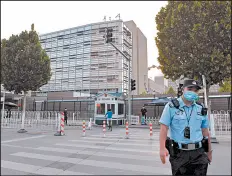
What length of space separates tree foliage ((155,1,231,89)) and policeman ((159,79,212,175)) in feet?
21.8

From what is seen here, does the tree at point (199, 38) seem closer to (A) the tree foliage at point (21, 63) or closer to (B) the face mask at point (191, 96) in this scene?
(B) the face mask at point (191, 96)

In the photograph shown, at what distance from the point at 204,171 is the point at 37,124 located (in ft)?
53.9

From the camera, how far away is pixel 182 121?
2.79 meters

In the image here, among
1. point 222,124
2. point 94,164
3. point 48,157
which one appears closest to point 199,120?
point 94,164

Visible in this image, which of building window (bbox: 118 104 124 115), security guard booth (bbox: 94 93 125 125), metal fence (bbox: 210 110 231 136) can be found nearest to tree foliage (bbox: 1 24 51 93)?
security guard booth (bbox: 94 93 125 125)

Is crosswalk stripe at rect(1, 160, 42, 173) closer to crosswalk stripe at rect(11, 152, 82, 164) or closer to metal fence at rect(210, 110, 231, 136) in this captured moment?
crosswalk stripe at rect(11, 152, 82, 164)

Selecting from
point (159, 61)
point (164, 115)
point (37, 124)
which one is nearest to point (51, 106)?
point (37, 124)

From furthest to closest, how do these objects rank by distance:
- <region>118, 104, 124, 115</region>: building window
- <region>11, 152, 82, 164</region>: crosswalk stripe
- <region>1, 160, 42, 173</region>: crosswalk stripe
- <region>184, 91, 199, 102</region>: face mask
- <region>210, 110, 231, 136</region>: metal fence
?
<region>118, 104, 124, 115</region>: building window → <region>210, 110, 231, 136</region>: metal fence → <region>11, 152, 82, 164</region>: crosswalk stripe → <region>1, 160, 42, 173</region>: crosswalk stripe → <region>184, 91, 199, 102</region>: face mask

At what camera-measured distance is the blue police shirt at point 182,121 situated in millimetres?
2756

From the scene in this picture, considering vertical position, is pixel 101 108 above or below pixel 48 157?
above

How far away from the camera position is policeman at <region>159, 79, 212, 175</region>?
2.64m

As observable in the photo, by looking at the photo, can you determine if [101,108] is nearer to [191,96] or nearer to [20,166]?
[20,166]

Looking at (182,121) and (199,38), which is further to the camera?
(199,38)

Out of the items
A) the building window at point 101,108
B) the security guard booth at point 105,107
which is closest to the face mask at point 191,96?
the security guard booth at point 105,107
